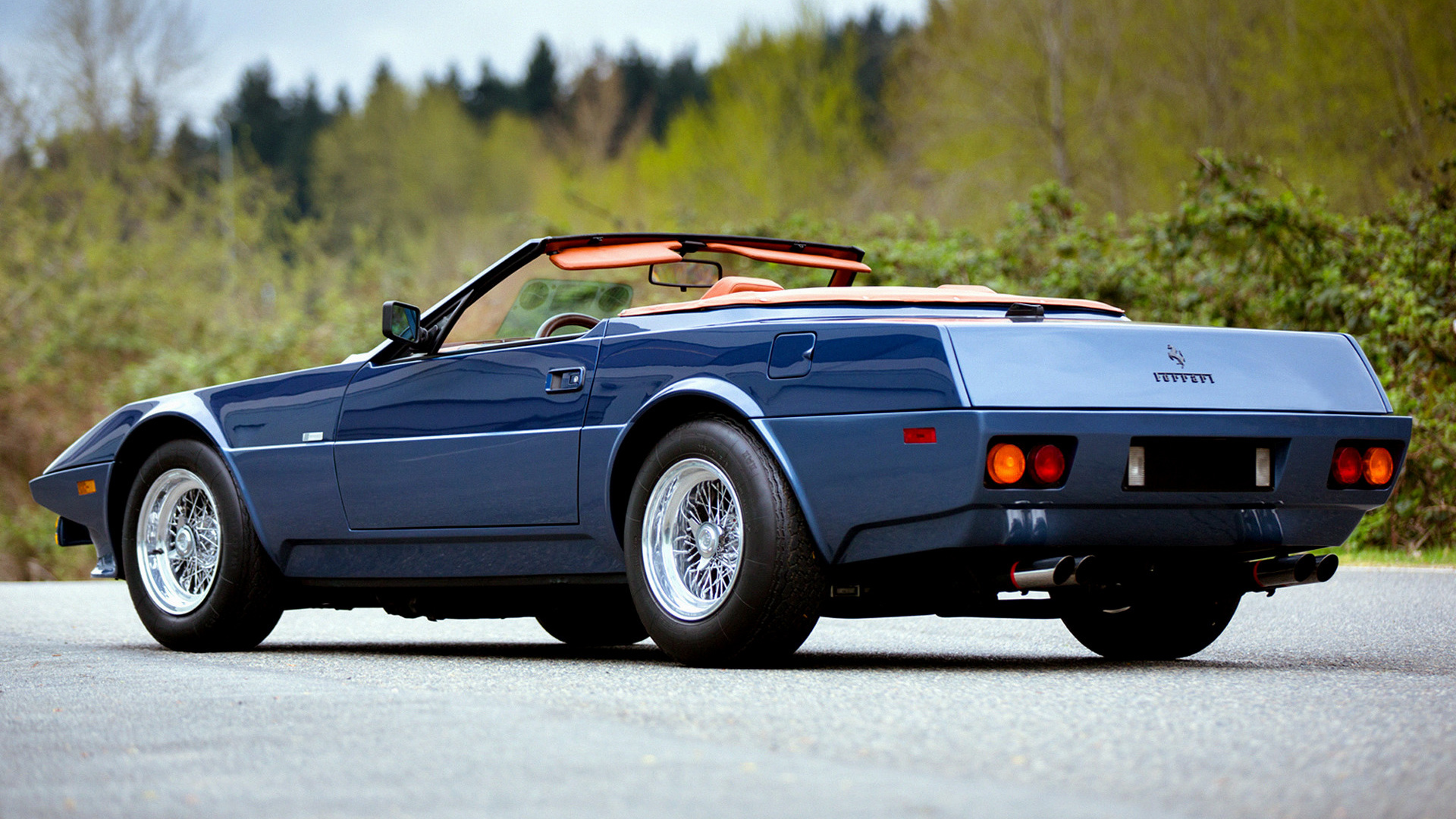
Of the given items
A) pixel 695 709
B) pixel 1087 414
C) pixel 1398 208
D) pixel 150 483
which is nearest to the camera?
pixel 695 709

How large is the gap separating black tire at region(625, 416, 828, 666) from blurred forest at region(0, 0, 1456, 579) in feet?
23.4

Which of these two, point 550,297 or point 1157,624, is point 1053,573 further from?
point 550,297

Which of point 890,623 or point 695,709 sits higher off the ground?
point 695,709

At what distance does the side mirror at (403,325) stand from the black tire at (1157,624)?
242 centimetres

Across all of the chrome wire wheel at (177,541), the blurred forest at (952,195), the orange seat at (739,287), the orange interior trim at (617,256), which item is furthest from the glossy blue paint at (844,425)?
the blurred forest at (952,195)

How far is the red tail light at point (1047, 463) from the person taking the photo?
4.27 metres

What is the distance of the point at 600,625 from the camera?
6316 mm

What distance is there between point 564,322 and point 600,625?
3.99ft

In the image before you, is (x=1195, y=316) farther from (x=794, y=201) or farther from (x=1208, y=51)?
(x=794, y=201)

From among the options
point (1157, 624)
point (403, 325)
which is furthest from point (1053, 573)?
point (403, 325)

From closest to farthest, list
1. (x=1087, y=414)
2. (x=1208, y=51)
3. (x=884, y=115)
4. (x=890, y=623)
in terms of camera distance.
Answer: (x=1087, y=414)
(x=890, y=623)
(x=1208, y=51)
(x=884, y=115)

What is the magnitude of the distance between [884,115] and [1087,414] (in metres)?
31.6

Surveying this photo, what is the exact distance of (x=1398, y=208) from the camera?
11.8 meters

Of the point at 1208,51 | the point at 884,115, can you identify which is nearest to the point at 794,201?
the point at 884,115
